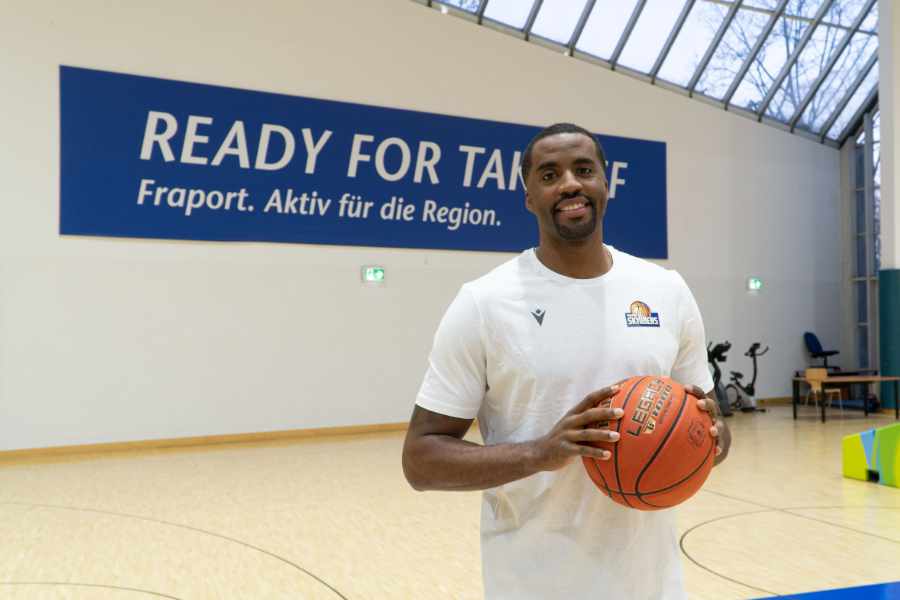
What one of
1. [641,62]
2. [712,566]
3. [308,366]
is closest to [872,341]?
A: [641,62]

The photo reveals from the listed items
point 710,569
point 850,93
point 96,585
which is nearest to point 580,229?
point 710,569

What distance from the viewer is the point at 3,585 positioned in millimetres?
3795

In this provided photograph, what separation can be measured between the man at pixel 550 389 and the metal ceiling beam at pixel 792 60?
38.8ft

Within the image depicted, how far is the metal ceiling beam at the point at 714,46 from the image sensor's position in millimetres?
11242

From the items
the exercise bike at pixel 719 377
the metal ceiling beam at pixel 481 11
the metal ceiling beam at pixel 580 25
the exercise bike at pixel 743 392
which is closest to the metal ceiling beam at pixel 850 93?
the exercise bike at pixel 743 392

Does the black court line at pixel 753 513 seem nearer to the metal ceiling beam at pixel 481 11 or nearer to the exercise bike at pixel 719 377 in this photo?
the exercise bike at pixel 719 377

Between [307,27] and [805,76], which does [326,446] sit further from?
[805,76]

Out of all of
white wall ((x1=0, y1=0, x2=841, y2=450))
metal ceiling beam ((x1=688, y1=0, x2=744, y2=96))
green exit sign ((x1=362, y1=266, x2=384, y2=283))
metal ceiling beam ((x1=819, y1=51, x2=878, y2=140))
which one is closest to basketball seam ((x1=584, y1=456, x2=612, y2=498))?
white wall ((x1=0, y1=0, x2=841, y2=450))

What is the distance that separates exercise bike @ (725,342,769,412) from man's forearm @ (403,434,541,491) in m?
10.7

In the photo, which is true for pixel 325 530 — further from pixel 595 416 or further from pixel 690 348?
pixel 595 416

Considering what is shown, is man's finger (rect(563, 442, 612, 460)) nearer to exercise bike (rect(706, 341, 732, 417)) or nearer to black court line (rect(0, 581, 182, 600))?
black court line (rect(0, 581, 182, 600))

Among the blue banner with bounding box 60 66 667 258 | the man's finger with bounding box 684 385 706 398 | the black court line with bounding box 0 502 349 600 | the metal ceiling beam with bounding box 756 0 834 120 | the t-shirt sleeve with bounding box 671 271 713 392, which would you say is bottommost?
the black court line with bounding box 0 502 349 600

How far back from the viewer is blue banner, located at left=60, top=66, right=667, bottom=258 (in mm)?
8445

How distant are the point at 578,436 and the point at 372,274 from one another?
Result: 339 inches
